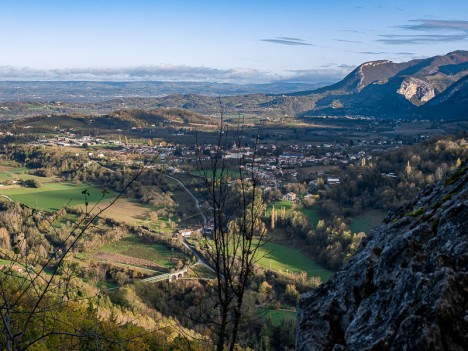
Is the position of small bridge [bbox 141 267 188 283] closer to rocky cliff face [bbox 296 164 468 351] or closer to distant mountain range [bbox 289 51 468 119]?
rocky cliff face [bbox 296 164 468 351]

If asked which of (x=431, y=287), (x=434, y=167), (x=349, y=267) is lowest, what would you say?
(x=434, y=167)

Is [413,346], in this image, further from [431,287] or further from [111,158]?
[111,158]

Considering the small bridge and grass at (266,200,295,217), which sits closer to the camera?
the small bridge

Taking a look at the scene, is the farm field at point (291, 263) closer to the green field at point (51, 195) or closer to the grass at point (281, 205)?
the grass at point (281, 205)

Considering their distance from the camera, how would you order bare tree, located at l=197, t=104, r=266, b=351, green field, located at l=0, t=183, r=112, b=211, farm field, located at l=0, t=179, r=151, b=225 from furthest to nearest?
green field, located at l=0, t=183, r=112, b=211 < farm field, located at l=0, t=179, r=151, b=225 < bare tree, located at l=197, t=104, r=266, b=351

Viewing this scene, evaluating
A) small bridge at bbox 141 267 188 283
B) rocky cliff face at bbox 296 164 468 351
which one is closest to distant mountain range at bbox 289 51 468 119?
small bridge at bbox 141 267 188 283

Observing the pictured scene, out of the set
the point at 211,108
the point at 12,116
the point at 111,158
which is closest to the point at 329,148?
the point at 111,158
